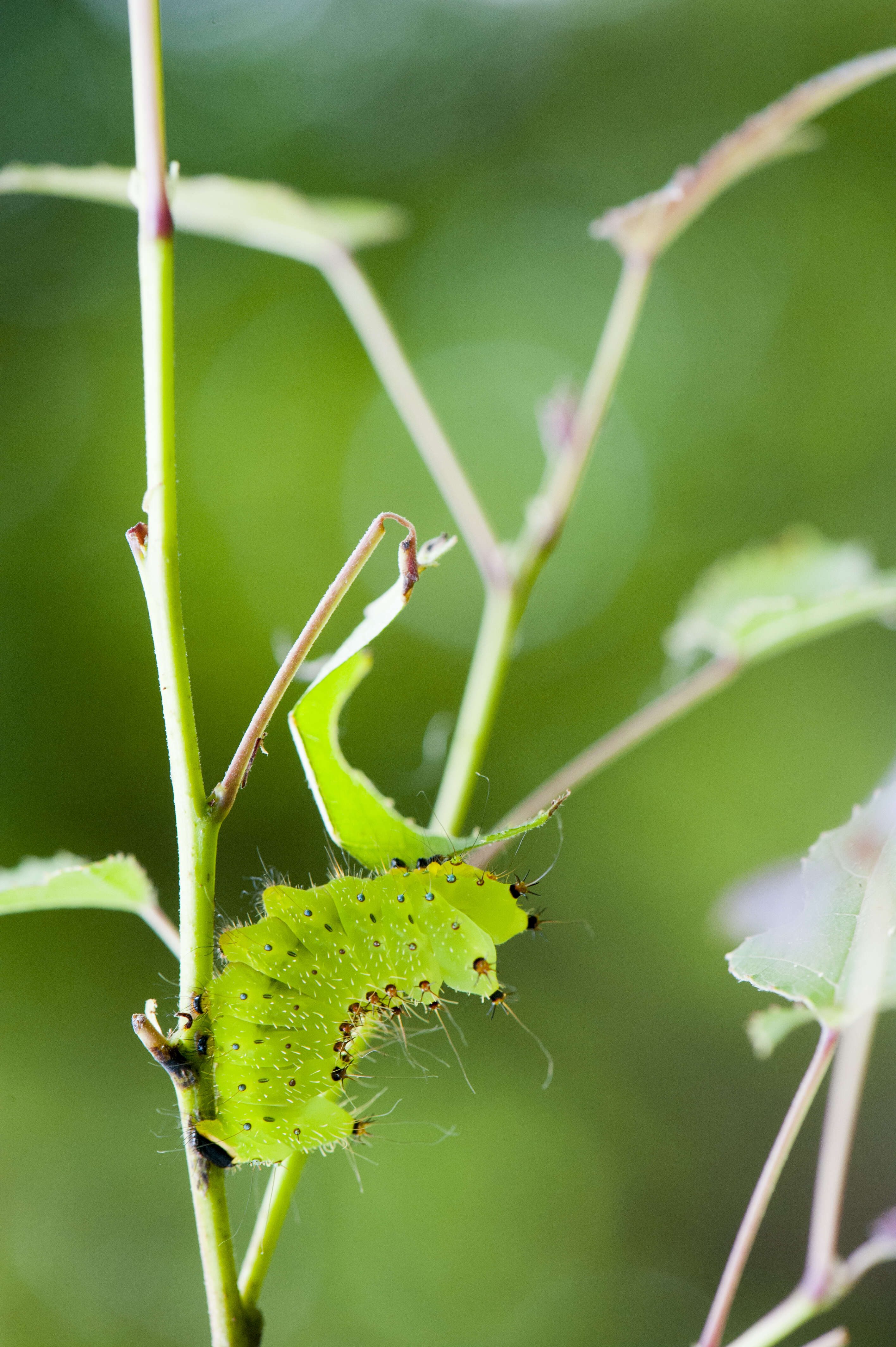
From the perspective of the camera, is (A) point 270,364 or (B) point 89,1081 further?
(A) point 270,364

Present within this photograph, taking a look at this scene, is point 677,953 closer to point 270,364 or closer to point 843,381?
point 843,381

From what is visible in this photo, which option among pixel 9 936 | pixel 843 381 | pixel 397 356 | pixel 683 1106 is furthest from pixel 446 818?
pixel 843 381

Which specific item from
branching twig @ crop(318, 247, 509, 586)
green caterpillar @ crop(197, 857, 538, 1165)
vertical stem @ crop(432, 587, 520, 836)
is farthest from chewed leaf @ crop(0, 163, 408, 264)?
green caterpillar @ crop(197, 857, 538, 1165)

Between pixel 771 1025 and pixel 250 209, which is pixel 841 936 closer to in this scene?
pixel 771 1025

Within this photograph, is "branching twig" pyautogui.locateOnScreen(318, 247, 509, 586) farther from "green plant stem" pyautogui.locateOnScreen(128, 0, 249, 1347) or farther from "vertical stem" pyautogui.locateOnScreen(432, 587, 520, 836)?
"green plant stem" pyautogui.locateOnScreen(128, 0, 249, 1347)

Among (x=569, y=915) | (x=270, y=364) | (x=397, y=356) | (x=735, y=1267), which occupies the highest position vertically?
(x=270, y=364)

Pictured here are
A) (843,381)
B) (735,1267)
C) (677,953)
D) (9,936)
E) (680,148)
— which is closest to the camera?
(735,1267)

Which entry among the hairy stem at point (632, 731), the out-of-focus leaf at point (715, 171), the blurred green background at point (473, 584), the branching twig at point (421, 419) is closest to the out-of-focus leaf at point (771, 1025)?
the hairy stem at point (632, 731)
